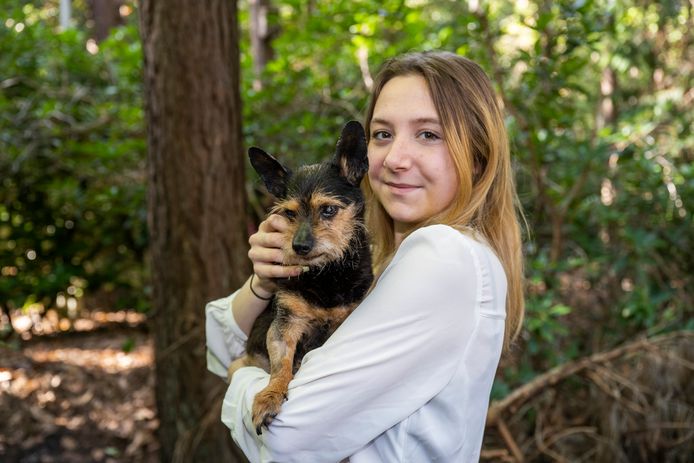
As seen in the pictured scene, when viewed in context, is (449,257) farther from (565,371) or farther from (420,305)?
(565,371)

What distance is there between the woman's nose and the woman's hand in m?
0.49

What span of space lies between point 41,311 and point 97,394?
1662 millimetres

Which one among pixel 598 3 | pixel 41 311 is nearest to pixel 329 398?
pixel 598 3

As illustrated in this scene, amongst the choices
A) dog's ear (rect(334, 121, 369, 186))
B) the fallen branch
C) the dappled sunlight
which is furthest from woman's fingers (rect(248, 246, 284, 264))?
the dappled sunlight

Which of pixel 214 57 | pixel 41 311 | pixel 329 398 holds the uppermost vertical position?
pixel 214 57

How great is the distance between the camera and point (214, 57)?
13.7 feet

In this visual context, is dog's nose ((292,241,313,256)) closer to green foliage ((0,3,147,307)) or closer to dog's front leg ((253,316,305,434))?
dog's front leg ((253,316,305,434))

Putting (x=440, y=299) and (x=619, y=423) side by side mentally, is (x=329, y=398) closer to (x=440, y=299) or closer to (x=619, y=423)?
(x=440, y=299)

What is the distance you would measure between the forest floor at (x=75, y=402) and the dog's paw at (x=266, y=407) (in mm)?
4036

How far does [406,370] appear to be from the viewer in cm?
189

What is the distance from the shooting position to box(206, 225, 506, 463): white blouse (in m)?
1.88

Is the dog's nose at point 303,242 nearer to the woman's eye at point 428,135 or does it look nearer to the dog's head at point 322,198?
the dog's head at point 322,198

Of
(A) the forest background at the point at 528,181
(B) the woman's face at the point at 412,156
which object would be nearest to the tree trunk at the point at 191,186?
(A) the forest background at the point at 528,181

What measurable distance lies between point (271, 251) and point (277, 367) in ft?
1.50
